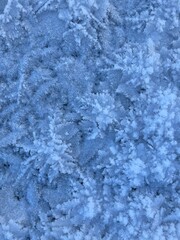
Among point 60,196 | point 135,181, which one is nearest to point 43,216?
point 60,196

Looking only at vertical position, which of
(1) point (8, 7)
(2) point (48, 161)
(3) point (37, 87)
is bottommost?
(2) point (48, 161)

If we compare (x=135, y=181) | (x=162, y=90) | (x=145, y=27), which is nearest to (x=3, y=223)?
(x=135, y=181)

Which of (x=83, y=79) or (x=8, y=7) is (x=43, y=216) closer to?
(x=83, y=79)

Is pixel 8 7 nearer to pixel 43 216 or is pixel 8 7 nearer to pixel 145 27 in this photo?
pixel 145 27

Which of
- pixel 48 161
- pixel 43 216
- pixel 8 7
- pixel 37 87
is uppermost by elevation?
pixel 8 7

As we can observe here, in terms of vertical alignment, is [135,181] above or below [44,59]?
below

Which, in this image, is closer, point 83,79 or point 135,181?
point 135,181
